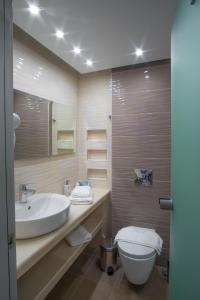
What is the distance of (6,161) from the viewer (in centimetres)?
71

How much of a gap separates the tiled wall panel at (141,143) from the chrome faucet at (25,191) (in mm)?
1089

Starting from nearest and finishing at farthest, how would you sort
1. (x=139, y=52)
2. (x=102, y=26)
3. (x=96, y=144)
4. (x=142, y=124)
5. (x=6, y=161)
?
1. (x=6, y=161)
2. (x=102, y=26)
3. (x=139, y=52)
4. (x=142, y=124)
5. (x=96, y=144)

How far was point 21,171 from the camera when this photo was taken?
4.94ft

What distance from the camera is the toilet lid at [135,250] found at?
157cm

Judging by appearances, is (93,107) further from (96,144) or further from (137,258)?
(137,258)

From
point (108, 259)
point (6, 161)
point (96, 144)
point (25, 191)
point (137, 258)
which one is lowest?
point (108, 259)

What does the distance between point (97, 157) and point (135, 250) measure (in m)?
1.20

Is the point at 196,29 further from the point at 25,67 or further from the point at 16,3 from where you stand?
the point at 25,67

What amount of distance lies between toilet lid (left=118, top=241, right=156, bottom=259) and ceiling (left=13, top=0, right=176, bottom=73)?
1933 millimetres

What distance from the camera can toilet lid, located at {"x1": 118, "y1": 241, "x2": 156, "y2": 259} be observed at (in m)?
1.57

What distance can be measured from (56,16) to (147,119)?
136cm

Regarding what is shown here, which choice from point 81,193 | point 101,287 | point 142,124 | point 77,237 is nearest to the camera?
point 77,237

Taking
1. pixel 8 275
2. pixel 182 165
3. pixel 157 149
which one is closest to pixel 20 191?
pixel 8 275

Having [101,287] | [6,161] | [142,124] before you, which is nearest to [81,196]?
[101,287]
